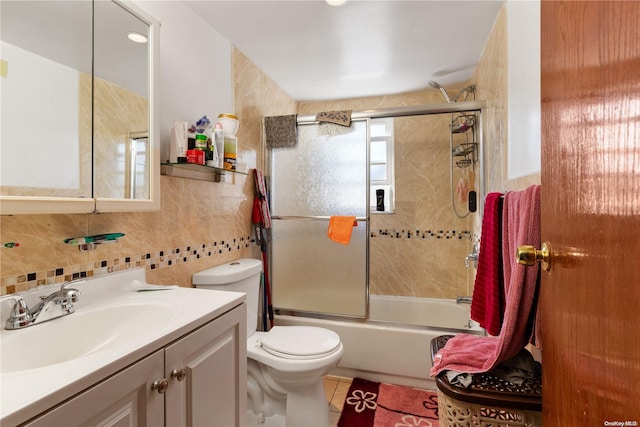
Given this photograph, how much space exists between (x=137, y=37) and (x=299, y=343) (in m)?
1.60

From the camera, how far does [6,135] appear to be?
0.91 meters

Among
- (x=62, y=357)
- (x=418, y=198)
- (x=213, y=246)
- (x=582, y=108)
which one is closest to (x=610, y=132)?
(x=582, y=108)

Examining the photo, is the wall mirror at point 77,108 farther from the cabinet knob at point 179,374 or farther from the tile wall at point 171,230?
the cabinet knob at point 179,374

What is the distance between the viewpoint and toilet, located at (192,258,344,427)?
1.55 m

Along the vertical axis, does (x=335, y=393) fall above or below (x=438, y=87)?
below

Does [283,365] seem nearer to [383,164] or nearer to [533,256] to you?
[533,256]

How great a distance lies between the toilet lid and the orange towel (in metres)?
0.68

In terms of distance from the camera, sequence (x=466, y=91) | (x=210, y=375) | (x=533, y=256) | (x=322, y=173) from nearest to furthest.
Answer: (x=533, y=256), (x=210, y=375), (x=322, y=173), (x=466, y=91)

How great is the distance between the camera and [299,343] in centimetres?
168

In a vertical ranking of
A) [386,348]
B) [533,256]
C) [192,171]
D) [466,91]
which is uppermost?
[466,91]

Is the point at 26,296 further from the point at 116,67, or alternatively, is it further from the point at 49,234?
the point at 116,67

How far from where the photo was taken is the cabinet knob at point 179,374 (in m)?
0.89

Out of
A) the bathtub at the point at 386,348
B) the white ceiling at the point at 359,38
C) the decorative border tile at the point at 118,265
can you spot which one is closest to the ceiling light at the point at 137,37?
the white ceiling at the point at 359,38

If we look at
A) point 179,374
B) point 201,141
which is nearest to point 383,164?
point 201,141
